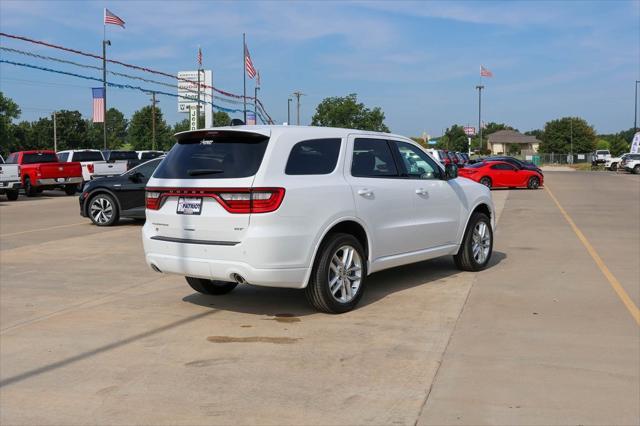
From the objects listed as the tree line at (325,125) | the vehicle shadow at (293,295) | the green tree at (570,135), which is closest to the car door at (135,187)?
the vehicle shadow at (293,295)

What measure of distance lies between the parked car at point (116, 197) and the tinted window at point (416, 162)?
28.0ft

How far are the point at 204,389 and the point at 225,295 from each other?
3.02 metres

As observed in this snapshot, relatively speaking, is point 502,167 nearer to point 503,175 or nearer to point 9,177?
point 503,175

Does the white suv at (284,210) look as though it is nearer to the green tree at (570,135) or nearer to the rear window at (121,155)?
the rear window at (121,155)

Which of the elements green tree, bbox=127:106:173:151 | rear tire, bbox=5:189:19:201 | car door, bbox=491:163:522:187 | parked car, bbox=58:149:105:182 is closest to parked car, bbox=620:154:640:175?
car door, bbox=491:163:522:187

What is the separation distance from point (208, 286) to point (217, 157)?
1838 millimetres

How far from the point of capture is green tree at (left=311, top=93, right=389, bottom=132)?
10325 centimetres

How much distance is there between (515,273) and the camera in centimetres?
851

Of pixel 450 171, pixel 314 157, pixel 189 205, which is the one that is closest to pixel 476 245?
pixel 450 171

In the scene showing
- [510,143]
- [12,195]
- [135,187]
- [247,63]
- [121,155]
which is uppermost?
[247,63]

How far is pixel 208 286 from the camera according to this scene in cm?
718

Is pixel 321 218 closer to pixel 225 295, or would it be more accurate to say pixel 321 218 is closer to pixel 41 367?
pixel 225 295

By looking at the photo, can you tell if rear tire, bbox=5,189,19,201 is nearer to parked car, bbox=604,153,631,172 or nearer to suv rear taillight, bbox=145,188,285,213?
Result: suv rear taillight, bbox=145,188,285,213

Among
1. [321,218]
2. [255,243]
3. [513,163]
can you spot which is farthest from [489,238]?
[513,163]
